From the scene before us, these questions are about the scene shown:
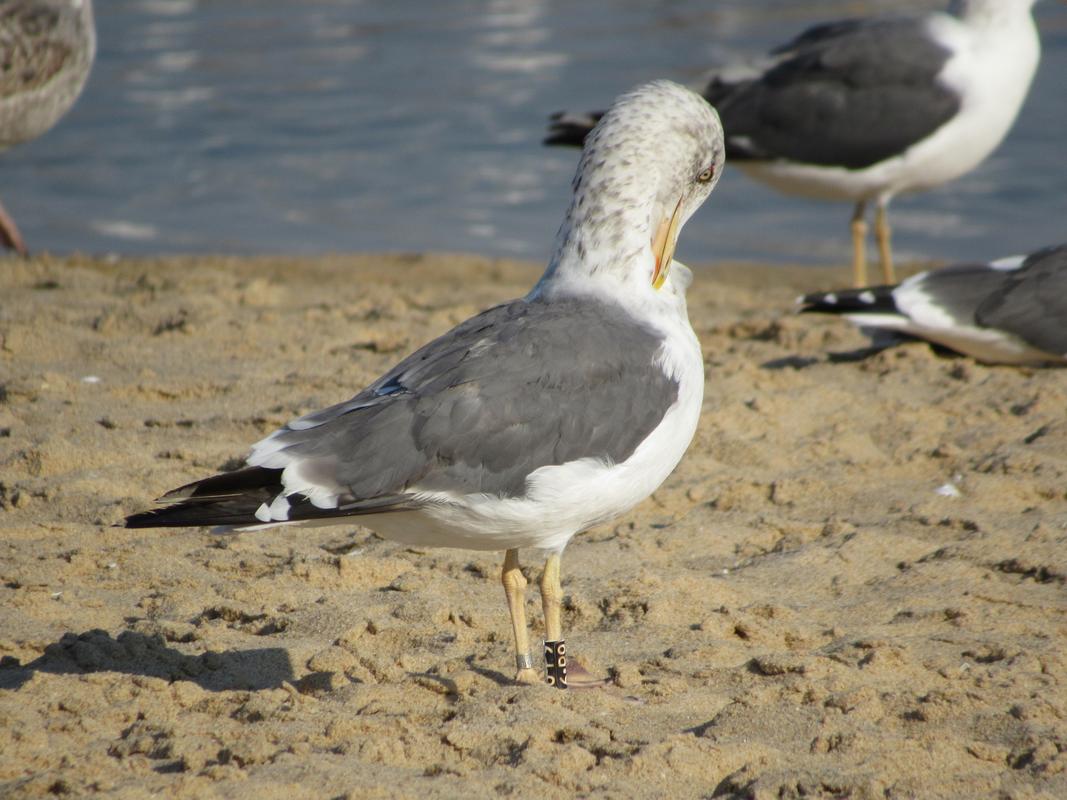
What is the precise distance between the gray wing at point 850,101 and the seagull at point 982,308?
1.75 m

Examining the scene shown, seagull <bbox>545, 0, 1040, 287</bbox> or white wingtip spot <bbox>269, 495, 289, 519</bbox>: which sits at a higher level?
white wingtip spot <bbox>269, 495, 289, 519</bbox>

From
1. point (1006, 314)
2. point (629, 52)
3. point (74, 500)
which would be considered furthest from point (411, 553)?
point (629, 52)

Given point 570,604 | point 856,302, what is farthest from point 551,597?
point 856,302

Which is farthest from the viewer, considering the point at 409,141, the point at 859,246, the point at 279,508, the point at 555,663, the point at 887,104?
the point at 409,141

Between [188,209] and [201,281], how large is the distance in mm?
3988

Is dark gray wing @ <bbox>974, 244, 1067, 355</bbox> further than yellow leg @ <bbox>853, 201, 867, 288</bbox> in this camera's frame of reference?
No

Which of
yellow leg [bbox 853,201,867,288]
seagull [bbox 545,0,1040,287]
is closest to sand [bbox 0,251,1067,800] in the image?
yellow leg [bbox 853,201,867,288]

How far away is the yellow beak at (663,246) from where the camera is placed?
12.9 feet

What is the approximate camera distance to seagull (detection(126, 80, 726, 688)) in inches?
131

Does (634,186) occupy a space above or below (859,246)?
above

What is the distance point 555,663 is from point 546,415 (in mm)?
690

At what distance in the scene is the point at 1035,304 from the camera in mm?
6348

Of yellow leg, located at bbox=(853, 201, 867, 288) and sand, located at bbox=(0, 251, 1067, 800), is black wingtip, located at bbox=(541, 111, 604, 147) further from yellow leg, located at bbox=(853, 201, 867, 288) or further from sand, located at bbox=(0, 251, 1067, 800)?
sand, located at bbox=(0, 251, 1067, 800)

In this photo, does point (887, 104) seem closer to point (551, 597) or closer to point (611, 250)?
point (611, 250)
